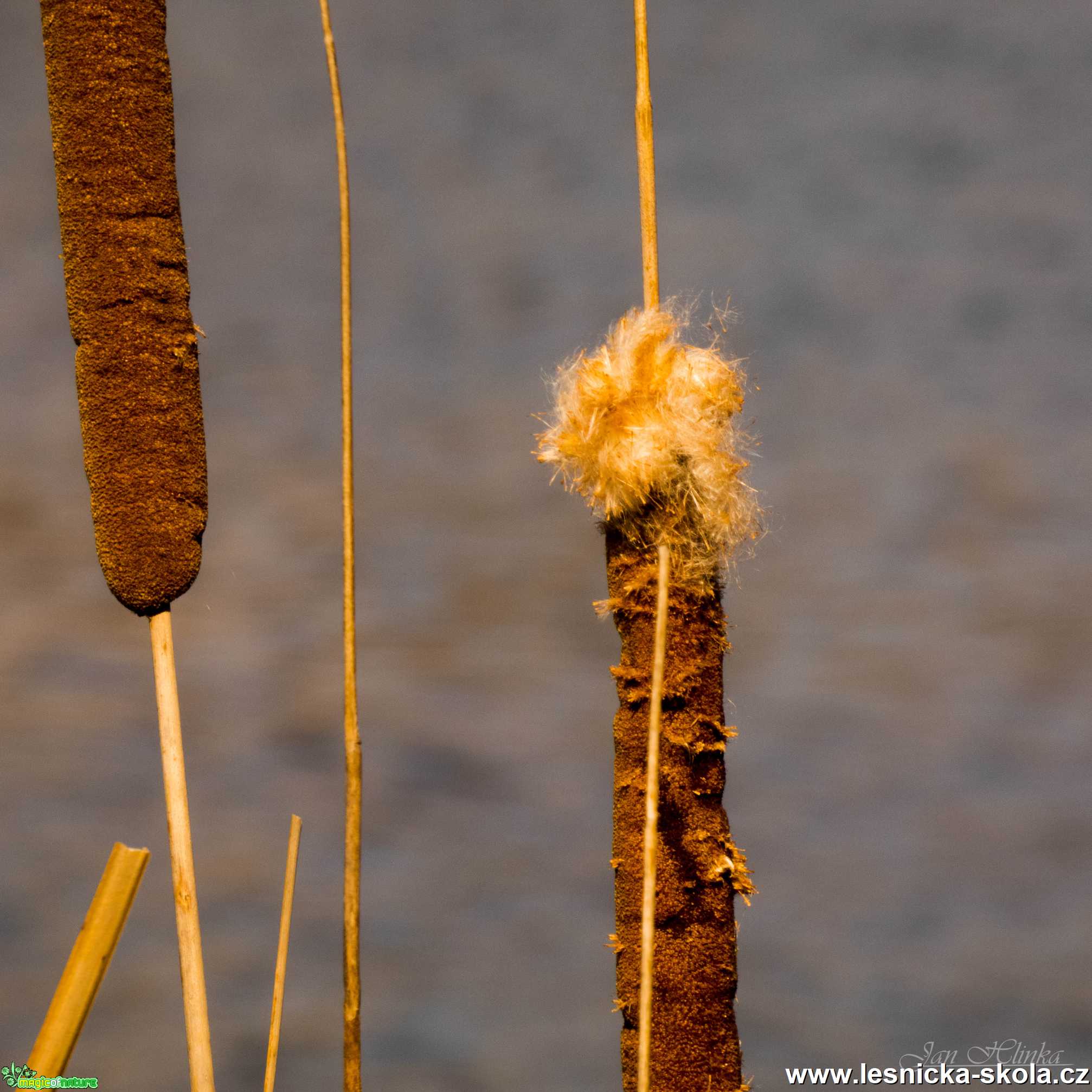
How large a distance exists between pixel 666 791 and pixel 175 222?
66cm

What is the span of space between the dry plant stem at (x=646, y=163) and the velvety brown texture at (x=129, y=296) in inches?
16.1

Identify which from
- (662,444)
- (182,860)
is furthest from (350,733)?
(662,444)

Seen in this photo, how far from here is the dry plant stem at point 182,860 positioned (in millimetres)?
1102

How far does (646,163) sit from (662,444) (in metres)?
0.25

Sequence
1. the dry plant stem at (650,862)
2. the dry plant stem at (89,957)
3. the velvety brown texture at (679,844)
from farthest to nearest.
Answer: the velvety brown texture at (679,844)
the dry plant stem at (650,862)
the dry plant stem at (89,957)

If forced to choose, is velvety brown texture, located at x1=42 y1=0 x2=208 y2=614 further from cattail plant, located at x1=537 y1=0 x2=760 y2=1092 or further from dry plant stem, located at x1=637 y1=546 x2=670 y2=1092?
dry plant stem, located at x1=637 y1=546 x2=670 y2=1092

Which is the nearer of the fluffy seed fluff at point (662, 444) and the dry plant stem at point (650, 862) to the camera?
the dry plant stem at point (650, 862)

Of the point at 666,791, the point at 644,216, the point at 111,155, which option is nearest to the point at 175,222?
the point at 111,155

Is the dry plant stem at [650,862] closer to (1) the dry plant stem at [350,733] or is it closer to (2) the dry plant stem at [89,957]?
(1) the dry plant stem at [350,733]

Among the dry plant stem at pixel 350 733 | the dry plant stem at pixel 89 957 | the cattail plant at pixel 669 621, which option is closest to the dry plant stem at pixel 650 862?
the cattail plant at pixel 669 621

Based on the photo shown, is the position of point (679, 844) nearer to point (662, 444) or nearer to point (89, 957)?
point (662, 444)

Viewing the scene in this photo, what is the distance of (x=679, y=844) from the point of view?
3.64ft

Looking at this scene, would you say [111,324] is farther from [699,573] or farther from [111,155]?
[699,573]

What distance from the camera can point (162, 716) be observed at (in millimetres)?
1139
